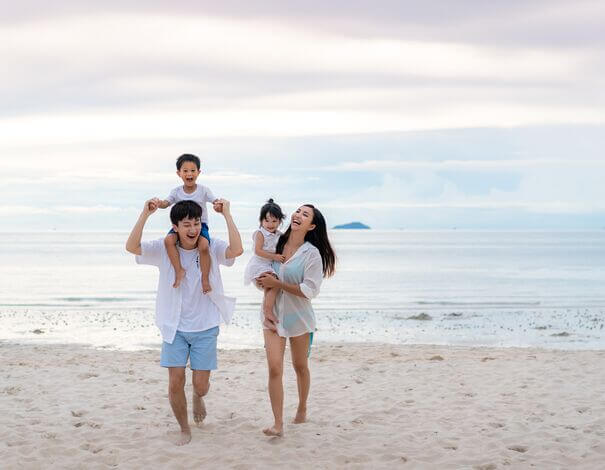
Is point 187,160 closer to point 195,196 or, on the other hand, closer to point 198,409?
point 195,196

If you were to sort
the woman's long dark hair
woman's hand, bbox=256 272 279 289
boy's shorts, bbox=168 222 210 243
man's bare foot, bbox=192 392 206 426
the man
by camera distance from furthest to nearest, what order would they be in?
man's bare foot, bbox=192 392 206 426
the woman's long dark hair
woman's hand, bbox=256 272 279 289
boy's shorts, bbox=168 222 210 243
the man

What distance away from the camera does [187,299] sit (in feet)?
20.0

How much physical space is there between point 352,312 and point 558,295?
12240mm

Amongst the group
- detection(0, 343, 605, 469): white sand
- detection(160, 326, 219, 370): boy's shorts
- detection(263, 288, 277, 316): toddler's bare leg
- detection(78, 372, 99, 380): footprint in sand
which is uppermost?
detection(263, 288, 277, 316): toddler's bare leg

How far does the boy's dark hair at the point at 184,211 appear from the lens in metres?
5.92

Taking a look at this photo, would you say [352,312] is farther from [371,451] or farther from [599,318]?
[371,451]

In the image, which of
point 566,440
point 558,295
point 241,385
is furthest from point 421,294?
point 566,440

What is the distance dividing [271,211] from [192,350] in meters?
1.37

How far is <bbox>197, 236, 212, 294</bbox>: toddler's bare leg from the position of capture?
6.04 metres

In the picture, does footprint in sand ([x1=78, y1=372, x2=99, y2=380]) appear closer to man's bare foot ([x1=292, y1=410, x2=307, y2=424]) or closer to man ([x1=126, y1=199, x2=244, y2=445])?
man's bare foot ([x1=292, y1=410, x2=307, y2=424])

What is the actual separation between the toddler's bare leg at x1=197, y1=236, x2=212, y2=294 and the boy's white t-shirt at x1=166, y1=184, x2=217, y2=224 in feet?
1.15

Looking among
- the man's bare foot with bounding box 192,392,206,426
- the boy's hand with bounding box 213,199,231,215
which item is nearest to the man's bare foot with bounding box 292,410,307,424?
the man's bare foot with bounding box 192,392,206,426

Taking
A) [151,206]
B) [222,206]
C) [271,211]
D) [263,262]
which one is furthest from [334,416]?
[151,206]

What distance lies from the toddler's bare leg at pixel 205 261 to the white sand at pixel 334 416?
1419mm
